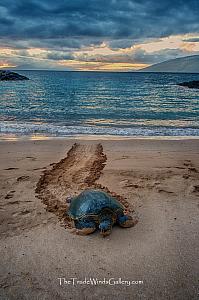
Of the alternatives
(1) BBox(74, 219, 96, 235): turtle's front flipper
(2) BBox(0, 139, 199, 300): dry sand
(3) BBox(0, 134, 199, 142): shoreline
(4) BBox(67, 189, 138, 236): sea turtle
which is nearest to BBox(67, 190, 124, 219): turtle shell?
(4) BBox(67, 189, 138, 236): sea turtle

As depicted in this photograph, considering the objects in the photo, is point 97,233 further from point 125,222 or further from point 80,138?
point 80,138

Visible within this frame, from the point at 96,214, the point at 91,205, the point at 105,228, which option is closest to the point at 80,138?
the point at 91,205

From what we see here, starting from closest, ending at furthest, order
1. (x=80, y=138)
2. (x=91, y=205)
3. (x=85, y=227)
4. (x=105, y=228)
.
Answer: (x=105, y=228) < (x=85, y=227) < (x=91, y=205) < (x=80, y=138)

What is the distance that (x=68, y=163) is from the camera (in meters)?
9.29

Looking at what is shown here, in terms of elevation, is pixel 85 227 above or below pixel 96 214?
below

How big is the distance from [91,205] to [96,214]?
7.8 inches

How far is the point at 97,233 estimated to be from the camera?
5539 millimetres

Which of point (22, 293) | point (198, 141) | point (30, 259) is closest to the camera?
point (22, 293)

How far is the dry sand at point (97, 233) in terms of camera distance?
4230 mm

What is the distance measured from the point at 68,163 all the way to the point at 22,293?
5.43 metres

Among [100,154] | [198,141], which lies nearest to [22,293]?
[100,154]

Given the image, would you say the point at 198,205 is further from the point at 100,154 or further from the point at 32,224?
the point at 100,154

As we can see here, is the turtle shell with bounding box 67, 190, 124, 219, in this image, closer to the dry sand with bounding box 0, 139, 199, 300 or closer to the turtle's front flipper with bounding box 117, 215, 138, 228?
the turtle's front flipper with bounding box 117, 215, 138, 228

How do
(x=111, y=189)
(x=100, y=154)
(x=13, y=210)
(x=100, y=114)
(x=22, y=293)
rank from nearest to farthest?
(x=22, y=293) < (x=13, y=210) < (x=111, y=189) < (x=100, y=154) < (x=100, y=114)
